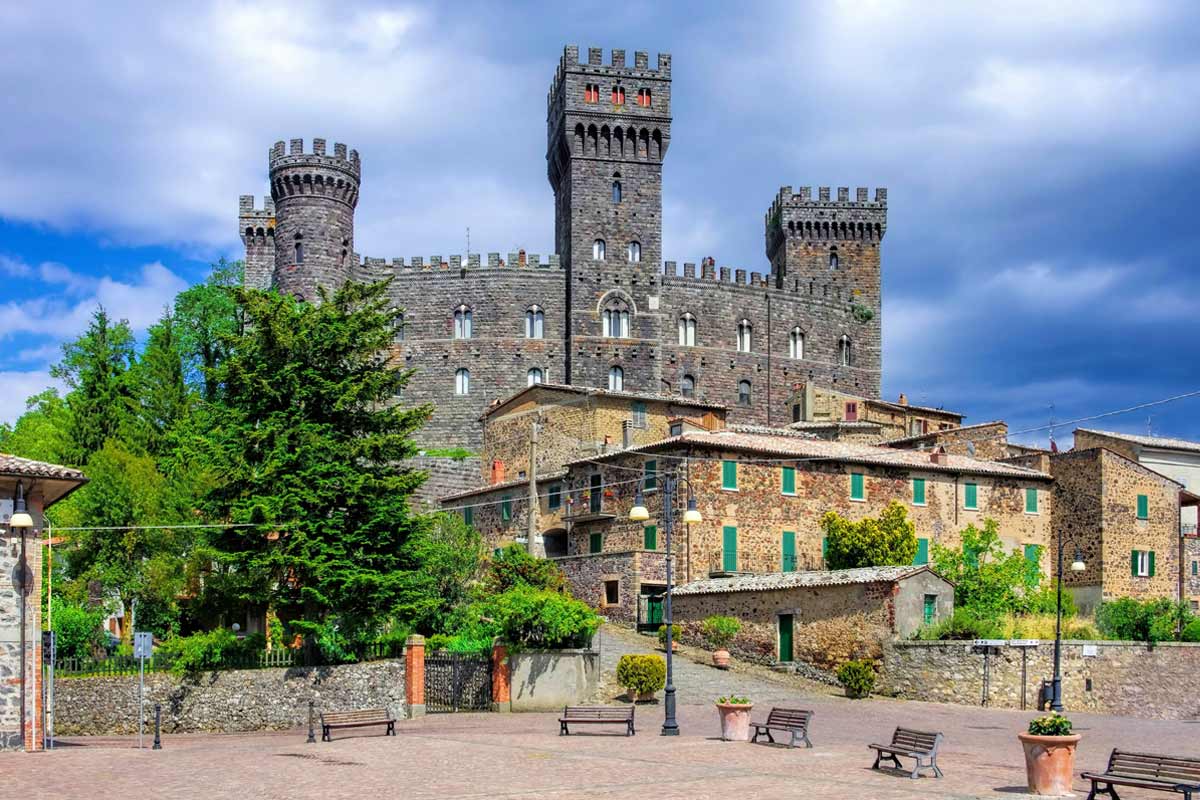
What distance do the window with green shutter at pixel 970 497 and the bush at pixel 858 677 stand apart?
51.1ft

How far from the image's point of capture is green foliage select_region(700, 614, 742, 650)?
38.3 metres

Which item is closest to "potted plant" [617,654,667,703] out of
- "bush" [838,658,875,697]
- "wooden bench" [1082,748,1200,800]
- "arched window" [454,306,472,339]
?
"bush" [838,658,875,697]

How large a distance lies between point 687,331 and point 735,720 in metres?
52.4

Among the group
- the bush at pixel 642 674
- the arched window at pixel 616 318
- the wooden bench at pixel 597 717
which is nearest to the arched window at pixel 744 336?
the arched window at pixel 616 318

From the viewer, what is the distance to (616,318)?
241ft

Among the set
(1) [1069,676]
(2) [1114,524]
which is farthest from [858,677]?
(2) [1114,524]

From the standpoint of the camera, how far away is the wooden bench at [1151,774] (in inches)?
608

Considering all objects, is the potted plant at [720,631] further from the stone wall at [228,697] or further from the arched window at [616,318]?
the arched window at [616,318]

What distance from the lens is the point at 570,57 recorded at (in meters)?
74.2

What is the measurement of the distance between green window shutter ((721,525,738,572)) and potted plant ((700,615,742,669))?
4.66m

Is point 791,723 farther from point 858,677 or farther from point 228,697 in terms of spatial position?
point 228,697

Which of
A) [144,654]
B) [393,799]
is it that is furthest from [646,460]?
[393,799]

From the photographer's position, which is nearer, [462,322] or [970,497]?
[970,497]

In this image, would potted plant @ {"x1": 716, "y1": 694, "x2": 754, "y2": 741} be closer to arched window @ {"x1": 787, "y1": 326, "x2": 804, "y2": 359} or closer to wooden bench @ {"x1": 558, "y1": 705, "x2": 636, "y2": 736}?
wooden bench @ {"x1": 558, "y1": 705, "x2": 636, "y2": 736}
